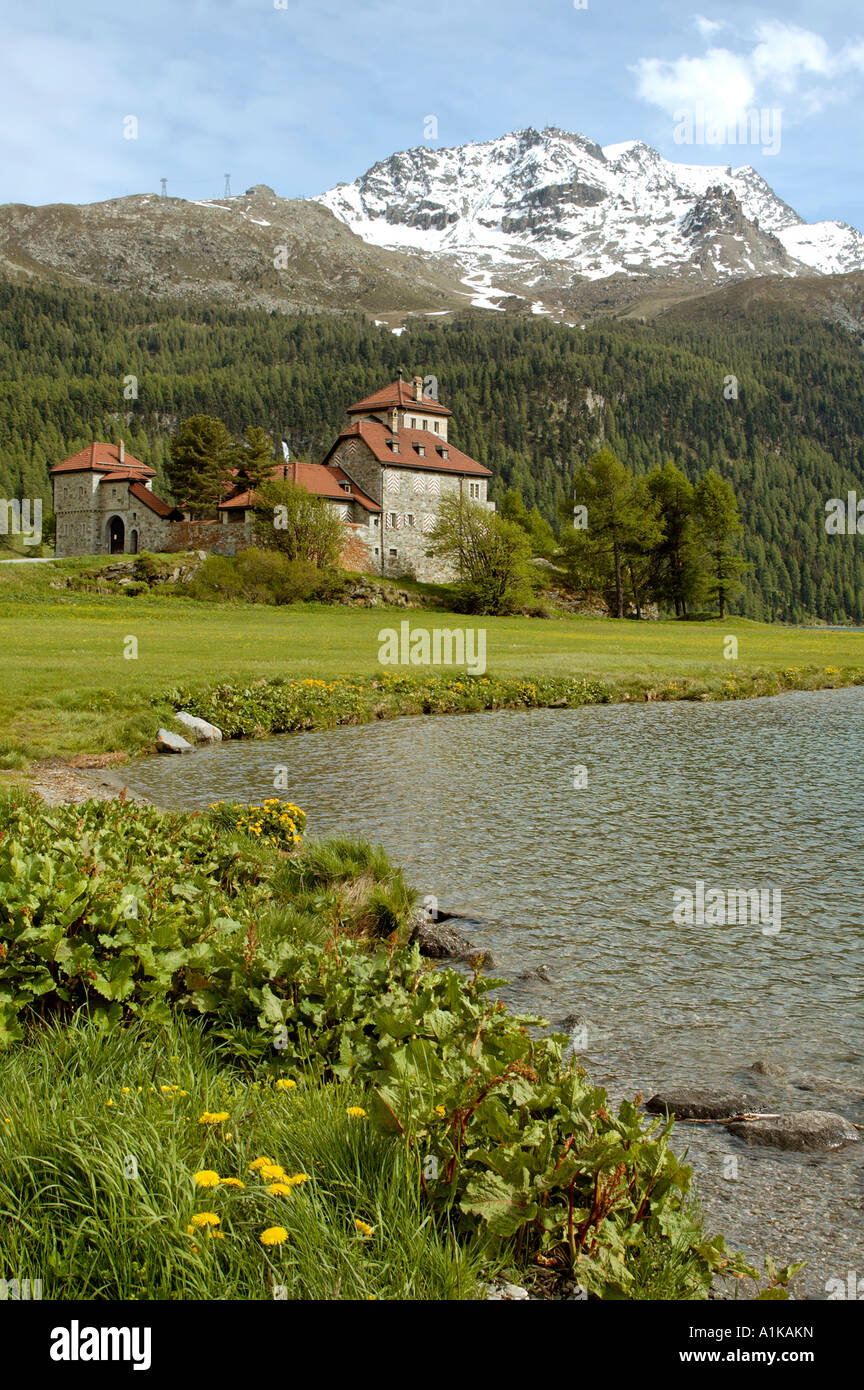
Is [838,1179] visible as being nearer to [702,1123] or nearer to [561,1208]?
[702,1123]

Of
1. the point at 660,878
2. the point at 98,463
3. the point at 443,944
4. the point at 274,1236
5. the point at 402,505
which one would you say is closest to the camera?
the point at 274,1236

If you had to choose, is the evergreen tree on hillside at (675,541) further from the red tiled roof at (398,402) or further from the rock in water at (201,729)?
the rock in water at (201,729)

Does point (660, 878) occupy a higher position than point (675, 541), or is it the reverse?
point (675, 541)

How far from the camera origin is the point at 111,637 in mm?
40000

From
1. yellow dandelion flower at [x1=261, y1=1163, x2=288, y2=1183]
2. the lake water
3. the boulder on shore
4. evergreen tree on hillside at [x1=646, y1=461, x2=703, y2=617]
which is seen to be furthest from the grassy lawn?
yellow dandelion flower at [x1=261, y1=1163, x2=288, y2=1183]

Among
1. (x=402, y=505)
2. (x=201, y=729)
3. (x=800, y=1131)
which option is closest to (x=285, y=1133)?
(x=800, y=1131)

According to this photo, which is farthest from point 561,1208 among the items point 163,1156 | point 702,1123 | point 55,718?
point 55,718

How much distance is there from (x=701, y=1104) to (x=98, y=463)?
325ft

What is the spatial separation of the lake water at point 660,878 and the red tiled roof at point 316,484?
61236 mm

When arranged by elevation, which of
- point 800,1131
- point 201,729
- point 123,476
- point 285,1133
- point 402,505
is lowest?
point 800,1131

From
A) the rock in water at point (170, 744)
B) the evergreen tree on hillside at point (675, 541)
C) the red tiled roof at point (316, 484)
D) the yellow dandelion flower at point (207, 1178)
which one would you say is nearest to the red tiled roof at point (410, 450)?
the red tiled roof at point (316, 484)

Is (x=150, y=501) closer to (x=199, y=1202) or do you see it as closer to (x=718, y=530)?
(x=718, y=530)

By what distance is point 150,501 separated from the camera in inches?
3625
